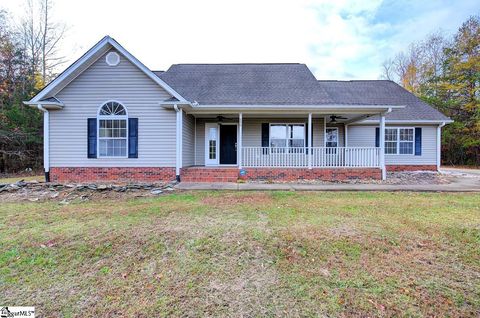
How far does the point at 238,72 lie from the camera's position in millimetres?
14469

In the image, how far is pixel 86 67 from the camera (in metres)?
9.91

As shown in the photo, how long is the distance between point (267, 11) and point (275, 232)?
1421 cm

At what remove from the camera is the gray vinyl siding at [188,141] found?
10790 millimetres

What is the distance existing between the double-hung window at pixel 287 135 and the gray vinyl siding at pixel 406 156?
11.7ft

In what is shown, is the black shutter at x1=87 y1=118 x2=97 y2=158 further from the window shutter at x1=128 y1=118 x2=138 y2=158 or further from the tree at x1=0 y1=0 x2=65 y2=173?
the tree at x1=0 y1=0 x2=65 y2=173

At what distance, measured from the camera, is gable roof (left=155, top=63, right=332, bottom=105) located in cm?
1133

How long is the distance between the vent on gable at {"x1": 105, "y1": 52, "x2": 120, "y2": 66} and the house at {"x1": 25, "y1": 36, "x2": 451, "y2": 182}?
1.4 inches

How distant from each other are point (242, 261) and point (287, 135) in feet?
31.9

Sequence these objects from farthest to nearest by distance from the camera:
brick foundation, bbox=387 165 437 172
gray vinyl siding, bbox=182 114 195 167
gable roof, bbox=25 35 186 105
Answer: brick foundation, bbox=387 165 437 172 → gray vinyl siding, bbox=182 114 195 167 → gable roof, bbox=25 35 186 105

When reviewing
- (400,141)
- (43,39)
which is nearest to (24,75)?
(43,39)

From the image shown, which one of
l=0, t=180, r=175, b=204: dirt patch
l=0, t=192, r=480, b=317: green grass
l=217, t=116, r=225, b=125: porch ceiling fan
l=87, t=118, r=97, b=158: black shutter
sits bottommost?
l=0, t=192, r=480, b=317: green grass

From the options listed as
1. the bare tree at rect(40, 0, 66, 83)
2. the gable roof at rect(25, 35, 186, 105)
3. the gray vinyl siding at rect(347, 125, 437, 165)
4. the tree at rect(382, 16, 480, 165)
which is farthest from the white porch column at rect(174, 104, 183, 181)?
the tree at rect(382, 16, 480, 165)

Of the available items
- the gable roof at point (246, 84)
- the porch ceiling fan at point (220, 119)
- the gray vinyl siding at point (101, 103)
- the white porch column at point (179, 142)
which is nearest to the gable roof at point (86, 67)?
the gray vinyl siding at point (101, 103)

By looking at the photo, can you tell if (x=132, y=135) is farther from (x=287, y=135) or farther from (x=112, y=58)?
(x=287, y=135)
